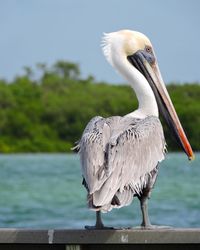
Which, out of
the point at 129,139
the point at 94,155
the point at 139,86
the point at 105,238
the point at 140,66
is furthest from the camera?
the point at 140,66

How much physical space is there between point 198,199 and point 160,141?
20.6m

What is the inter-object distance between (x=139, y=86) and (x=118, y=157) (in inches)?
37.4

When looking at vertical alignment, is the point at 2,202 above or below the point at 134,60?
below

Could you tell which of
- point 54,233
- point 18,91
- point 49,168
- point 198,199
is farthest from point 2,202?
point 18,91

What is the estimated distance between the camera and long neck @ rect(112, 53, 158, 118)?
25.8 feet

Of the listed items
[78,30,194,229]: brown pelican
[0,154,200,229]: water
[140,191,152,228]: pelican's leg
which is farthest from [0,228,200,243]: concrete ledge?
[0,154,200,229]: water

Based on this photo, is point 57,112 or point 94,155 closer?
point 94,155

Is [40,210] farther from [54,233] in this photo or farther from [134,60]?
[54,233]

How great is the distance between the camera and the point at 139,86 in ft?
26.2

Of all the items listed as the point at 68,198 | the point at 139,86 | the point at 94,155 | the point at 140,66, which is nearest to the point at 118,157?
the point at 94,155

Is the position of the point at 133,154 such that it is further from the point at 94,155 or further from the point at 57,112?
the point at 57,112

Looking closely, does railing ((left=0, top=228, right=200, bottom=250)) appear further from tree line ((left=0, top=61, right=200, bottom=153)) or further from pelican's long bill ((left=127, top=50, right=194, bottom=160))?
tree line ((left=0, top=61, right=200, bottom=153))

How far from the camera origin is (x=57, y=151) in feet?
209

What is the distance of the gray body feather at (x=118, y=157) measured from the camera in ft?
22.8
